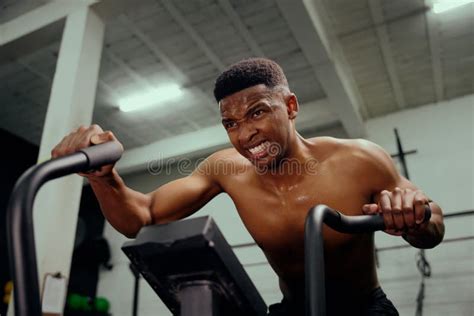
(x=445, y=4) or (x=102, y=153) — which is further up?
(x=445, y=4)

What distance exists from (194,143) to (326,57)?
2823 mm

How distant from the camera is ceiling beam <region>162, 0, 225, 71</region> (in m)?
4.36

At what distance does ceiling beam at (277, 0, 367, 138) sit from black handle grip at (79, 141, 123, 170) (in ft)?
11.2

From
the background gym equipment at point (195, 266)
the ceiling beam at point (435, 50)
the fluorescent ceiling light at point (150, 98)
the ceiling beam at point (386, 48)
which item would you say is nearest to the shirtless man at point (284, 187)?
the background gym equipment at point (195, 266)

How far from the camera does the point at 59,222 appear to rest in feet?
9.34

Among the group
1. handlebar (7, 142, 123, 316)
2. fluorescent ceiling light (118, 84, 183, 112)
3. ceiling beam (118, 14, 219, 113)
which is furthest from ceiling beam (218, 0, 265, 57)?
handlebar (7, 142, 123, 316)

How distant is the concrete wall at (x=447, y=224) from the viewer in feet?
16.3

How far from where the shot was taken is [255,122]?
4.83 feet

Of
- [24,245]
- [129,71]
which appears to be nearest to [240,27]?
[129,71]

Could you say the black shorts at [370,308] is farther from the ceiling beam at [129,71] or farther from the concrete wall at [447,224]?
the ceiling beam at [129,71]

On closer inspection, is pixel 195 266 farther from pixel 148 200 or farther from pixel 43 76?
pixel 43 76

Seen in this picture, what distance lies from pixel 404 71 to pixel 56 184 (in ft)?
15.0

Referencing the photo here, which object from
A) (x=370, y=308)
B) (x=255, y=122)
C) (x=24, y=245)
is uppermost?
(x=255, y=122)

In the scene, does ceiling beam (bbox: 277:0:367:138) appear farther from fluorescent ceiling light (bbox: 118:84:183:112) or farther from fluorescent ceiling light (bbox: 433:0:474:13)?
fluorescent ceiling light (bbox: 118:84:183:112)
